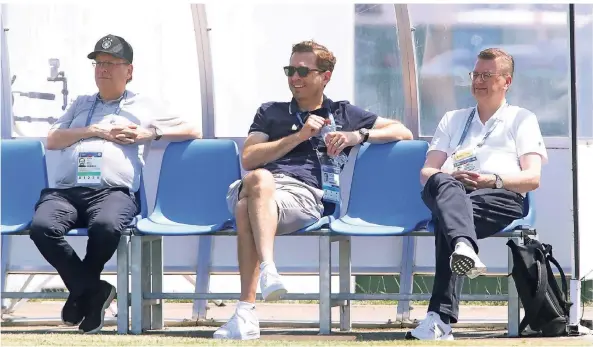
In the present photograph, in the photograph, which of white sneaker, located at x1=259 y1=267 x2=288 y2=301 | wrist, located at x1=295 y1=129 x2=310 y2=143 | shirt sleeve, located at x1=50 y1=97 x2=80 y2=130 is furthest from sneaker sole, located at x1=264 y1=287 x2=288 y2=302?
shirt sleeve, located at x1=50 y1=97 x2=80 y2=130

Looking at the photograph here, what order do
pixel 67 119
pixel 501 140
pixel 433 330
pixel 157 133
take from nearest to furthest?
1. pixel 433 330
2. pixel 501 140
3. pixel 157 133
4. pixel 67 119

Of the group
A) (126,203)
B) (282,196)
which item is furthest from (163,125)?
(282,196)

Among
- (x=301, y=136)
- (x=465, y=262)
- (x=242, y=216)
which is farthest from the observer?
(x=301, y=136)

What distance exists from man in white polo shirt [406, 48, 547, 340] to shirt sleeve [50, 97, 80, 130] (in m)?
1.96

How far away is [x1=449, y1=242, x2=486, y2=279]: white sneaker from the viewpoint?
Answer: 484 centimetres

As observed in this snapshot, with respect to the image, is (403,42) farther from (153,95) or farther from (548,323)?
(548,323)

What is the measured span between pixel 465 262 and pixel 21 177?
2.72m

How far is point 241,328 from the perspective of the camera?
5.20m

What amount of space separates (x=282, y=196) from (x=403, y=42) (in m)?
1.43

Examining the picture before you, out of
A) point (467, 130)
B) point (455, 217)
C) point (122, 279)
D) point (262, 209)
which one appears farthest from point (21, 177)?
point (455, 217)

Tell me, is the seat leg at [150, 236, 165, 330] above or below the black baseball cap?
below

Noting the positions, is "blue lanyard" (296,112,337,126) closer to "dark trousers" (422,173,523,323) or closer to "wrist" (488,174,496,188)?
"dark trousers" (422,173,523,323)

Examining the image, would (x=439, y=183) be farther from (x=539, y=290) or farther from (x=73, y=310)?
(x=73, y=310)

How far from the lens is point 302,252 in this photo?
6559 millimetres
